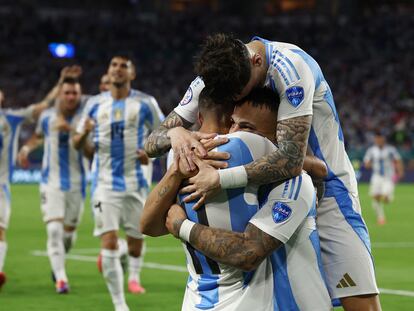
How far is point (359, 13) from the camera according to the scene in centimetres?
5019

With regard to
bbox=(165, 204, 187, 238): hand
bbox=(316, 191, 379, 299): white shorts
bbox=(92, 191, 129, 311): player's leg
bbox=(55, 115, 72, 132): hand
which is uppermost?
bbox=(55, 115, 72, 132): hand

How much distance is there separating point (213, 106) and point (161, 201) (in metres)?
0.49

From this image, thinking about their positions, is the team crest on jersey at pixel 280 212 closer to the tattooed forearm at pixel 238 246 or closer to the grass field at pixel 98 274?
the tattooed forearm at pixel 238 246

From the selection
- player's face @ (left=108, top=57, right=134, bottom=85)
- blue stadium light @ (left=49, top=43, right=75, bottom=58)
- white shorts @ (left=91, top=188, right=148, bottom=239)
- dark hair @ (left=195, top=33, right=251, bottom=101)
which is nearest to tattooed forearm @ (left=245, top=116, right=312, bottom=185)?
dark hair @ (left=195, top=33, right=251, bottom=101)

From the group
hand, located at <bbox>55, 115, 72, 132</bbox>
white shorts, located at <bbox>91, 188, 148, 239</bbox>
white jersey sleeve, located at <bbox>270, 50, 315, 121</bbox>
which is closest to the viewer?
white jersey sleeve, located at <bbox>270, 50, 315, 121</bbox>

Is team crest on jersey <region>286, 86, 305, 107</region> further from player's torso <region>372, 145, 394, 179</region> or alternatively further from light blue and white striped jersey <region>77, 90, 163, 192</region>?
player's torso <region>372, 145, 394, 179</region>

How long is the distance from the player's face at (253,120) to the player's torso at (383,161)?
19199mm

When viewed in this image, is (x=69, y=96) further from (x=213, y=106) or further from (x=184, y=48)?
(x=184, y=48)

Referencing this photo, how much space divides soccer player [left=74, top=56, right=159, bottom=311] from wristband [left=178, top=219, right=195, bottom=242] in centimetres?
620

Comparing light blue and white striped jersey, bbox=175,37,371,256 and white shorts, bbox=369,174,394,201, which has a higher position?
light blue and white striped jersey, bbox=175,37,371,256

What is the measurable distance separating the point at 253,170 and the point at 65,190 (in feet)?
26.2

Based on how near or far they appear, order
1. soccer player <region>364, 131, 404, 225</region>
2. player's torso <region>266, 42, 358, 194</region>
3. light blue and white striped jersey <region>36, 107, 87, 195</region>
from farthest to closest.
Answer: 1. soccer player <region>364, 131, 404, 225</region>
2. light blue and white striped jersey <region>36, 107, 87, 195</region>
3. player's torso <region>266, 42, 358, 194</region>

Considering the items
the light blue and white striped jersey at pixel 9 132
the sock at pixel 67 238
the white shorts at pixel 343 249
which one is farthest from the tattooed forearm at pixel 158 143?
the sock at pixel 67 238

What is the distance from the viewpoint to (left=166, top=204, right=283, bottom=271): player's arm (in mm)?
4078
